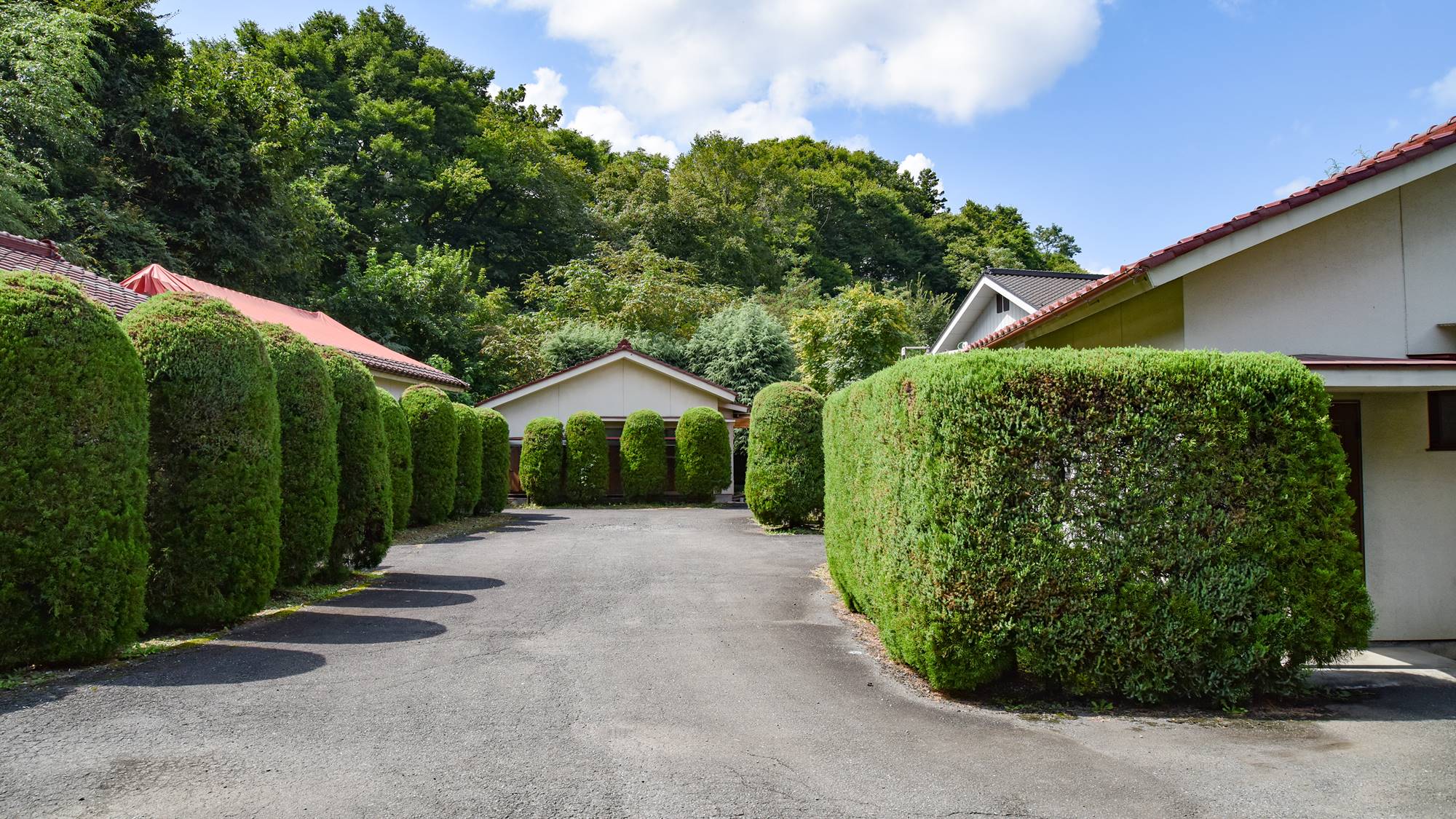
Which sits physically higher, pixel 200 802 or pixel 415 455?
pixel 415 455

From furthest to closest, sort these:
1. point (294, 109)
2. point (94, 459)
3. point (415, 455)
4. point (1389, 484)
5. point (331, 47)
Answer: point (331, 47) < point (294, 109) < point (415, 455) < point (1389, 484) < point (94, 459)

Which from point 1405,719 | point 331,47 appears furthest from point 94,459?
point 331,47

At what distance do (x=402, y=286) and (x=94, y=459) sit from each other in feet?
91.7

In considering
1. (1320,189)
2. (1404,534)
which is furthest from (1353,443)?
(1320,189)

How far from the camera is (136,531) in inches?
249

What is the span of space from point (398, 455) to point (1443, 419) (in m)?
13.1

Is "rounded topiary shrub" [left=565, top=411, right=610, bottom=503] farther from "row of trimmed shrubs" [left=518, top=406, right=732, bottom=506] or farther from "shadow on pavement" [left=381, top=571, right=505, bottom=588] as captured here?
"shadow on pavement" [left=381, top=571, right=505, bottom=588]

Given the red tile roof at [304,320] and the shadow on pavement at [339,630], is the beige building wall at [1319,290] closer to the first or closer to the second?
the shadow on pavement at [339,630]

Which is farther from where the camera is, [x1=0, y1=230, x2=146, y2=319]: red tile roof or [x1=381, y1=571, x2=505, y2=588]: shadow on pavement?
[x1=0, y1=230, x2=146, y2=319]: red tile roof

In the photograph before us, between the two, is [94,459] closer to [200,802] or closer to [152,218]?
[200,802]

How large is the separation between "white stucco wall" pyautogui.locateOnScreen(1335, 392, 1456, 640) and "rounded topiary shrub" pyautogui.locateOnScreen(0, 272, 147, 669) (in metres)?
10.4

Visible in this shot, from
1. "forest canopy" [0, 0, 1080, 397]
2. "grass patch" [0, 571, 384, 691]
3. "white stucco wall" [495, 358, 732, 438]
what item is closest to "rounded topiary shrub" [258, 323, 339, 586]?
"grass patch" [0, 571, 384, 691]

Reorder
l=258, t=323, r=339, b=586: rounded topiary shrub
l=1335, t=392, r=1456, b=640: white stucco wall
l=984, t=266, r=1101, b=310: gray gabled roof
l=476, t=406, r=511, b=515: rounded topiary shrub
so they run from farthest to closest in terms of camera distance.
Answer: l=476, t=406, r=511, b=515: rounded topiary shrub → l=984, t=266, r=1101, b=310: gray gabled roof → l=258, t=323, r=339, b=586: rounded topiary shrub → l=1335, t=392, r=1456, b=640: white stucco wall

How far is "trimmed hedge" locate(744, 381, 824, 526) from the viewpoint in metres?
17.5
